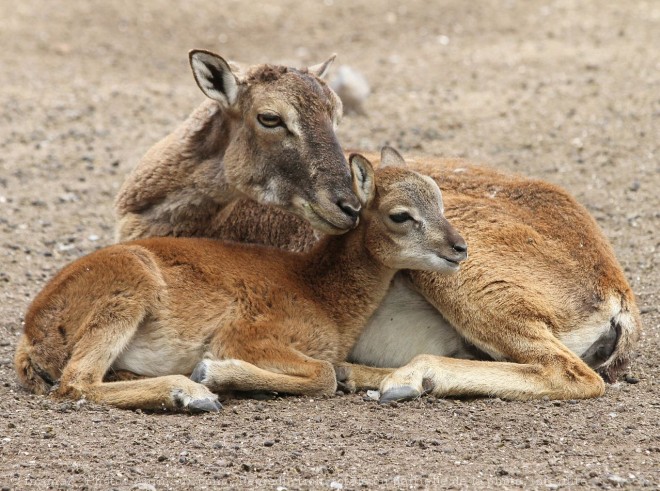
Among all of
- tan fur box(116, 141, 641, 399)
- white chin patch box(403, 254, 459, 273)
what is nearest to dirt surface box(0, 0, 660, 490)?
tan fur box(116, 141, 641, 399)

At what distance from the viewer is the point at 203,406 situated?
7.16 meters

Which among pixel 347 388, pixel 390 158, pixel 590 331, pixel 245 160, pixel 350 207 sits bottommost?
pixel 347 388

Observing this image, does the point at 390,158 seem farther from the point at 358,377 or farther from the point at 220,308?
the point at 220,308

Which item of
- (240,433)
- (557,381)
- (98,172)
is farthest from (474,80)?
(240,433)

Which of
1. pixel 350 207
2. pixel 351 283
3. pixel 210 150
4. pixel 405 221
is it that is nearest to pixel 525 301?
pixel 405 221

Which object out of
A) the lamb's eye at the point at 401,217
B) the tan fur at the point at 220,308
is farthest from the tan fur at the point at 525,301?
the lamb's eye at the point at 401,217

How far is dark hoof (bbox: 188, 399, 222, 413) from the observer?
7.14 metres

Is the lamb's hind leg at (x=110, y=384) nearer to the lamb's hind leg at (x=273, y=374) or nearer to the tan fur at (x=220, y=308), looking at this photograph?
the tan fur at (x=220, y=308)

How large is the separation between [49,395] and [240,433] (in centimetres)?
139

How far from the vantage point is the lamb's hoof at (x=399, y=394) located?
7.48 m

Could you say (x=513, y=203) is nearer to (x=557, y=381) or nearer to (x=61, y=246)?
(x=557, y=381)

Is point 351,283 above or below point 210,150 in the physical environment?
below

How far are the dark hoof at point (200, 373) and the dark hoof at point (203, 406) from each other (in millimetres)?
195

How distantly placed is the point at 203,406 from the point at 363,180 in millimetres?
1995
